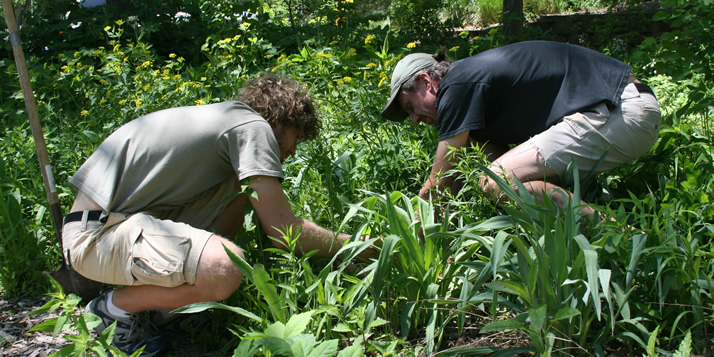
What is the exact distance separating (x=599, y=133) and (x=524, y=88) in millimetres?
375

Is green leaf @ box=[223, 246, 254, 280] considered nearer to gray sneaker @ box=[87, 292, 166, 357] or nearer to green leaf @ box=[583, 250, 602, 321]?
gray sneaker @ box=[87, 292, 166, 357]

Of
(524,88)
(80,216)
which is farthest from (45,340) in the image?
(524,88)

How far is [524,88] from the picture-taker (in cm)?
281

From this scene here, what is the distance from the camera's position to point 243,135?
235 cm

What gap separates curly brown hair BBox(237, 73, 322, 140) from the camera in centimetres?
254

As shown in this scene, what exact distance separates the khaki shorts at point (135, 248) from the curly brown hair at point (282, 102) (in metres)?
0.41

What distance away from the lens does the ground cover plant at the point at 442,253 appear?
1970 mm

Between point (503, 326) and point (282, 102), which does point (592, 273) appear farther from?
point (282, 102)

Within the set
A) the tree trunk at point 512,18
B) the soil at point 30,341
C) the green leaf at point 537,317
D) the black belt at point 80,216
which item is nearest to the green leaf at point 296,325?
the soil at point 30,341

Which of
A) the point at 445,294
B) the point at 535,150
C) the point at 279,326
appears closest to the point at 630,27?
the point at 535,150

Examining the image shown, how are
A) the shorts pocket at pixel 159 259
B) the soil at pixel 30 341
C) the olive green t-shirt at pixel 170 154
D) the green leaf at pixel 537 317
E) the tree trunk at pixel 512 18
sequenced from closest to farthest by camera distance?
1. the green leaf at pixel 537 317
2. the shorts pocket at pixel 159 259
3. the olive green t-shirt at pixel 170 154
4. the soil at pixel 30 341
5. the tree trunk at pixel 512 18

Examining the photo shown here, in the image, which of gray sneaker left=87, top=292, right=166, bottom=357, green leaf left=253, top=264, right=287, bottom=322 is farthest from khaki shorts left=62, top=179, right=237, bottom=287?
green leaf left=253, top=264, right=287, bottom=322

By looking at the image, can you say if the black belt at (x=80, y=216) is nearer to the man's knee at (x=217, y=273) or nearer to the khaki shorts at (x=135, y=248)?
the khaki shorts at (x=135, y=248)

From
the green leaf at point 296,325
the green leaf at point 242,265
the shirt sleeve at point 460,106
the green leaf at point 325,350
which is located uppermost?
the shirt sleeve at point 460,106
